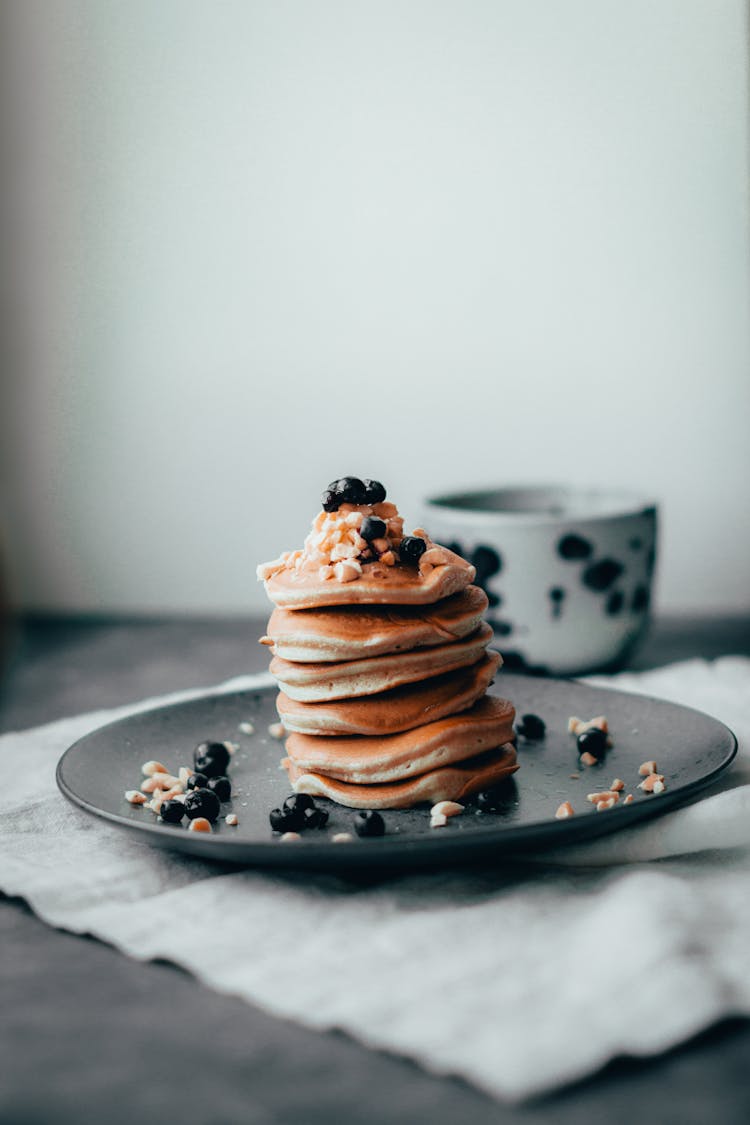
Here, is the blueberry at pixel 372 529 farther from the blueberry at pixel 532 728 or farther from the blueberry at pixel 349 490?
the blueberry at pixel 532 728

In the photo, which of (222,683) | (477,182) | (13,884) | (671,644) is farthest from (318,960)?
(477,182)

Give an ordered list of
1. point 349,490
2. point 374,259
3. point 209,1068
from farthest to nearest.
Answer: point 374,259 → point 349,490 → point 209,1068

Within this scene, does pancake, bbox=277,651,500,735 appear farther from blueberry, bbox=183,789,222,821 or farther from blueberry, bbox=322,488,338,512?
blueberry, bbox=322,488,338,512

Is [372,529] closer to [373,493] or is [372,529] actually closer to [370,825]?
[373,493]

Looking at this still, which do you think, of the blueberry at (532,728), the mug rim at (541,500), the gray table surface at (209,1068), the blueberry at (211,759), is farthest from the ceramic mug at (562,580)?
the gray table surface at (209,1068)

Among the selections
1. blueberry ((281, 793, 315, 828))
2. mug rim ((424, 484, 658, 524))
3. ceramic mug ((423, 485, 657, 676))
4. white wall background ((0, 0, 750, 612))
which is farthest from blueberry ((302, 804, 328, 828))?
white wall background ((0, 0, 750, 612))

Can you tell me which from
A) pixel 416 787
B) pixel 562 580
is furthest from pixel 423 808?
pixel 562 580
